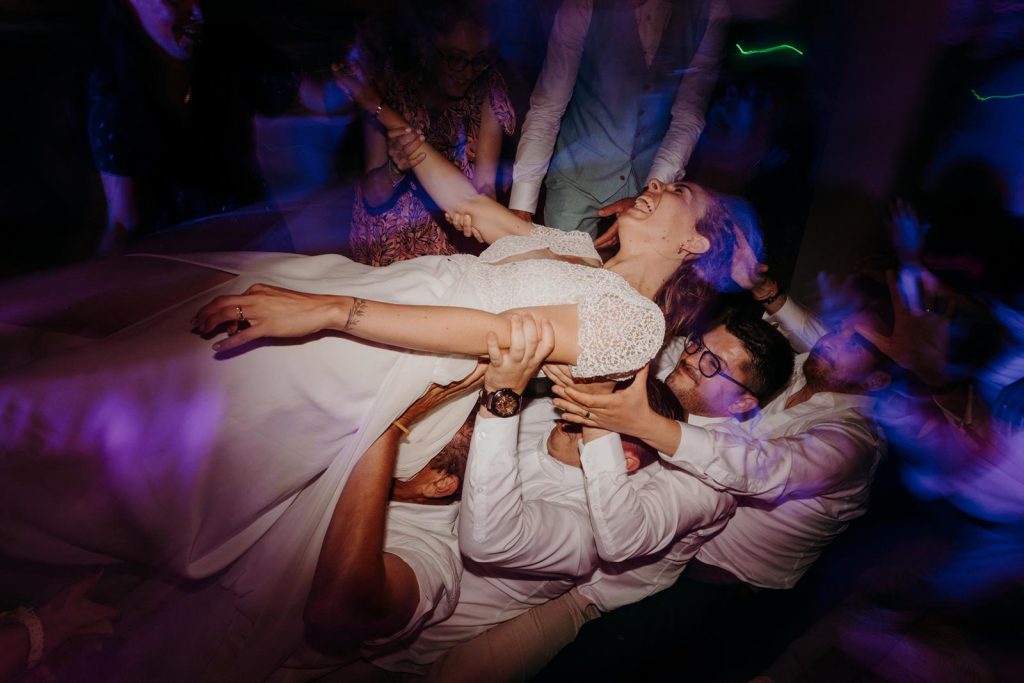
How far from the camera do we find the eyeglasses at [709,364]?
1.85 meters

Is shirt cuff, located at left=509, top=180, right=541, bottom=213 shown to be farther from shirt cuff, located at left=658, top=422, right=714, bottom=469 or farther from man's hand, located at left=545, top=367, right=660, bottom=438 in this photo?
shirt cuff, located at left=658, top=422, right=714, bottom=469

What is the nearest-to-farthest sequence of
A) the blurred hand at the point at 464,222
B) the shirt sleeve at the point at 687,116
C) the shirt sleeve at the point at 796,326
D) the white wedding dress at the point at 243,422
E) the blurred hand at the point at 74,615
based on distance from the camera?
the white wedding dress at the point at 243,422
the blurred hand at the point at 74,615
the blurred hand at the point at 464,222
the shirt sleeve at the point at 796,326
the shirt sleeve at the point at 687,116

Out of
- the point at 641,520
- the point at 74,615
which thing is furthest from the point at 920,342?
the point at 74,615

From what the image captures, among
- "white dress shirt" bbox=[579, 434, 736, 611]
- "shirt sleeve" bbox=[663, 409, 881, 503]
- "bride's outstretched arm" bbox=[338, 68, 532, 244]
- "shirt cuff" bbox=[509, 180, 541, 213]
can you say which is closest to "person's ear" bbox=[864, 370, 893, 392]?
"shirt sleeve" bbox=[663, 409, 881, 503]

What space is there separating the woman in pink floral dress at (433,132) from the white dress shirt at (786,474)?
1.54 metres

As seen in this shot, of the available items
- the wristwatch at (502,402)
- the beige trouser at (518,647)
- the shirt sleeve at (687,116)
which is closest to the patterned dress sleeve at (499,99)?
the shirt sleeve at (687,116)

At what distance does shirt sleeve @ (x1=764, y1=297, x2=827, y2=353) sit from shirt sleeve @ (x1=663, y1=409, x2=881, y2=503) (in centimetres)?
54

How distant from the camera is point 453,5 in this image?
203 cm

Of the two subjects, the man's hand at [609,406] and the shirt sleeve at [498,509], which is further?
the man's hand at [609,406]

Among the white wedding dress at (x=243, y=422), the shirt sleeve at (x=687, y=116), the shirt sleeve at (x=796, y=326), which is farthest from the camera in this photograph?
the shirt sleeve at (x=687, y=116)

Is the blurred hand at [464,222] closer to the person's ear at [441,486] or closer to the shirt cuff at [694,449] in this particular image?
the person's ear at [441,486]

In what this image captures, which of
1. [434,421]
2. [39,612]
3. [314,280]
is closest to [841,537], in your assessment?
[434,421]

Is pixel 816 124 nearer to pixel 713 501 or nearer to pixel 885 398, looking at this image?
pixel 885 398

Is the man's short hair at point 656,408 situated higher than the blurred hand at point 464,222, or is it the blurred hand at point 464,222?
the blurred hand at point 464,222
